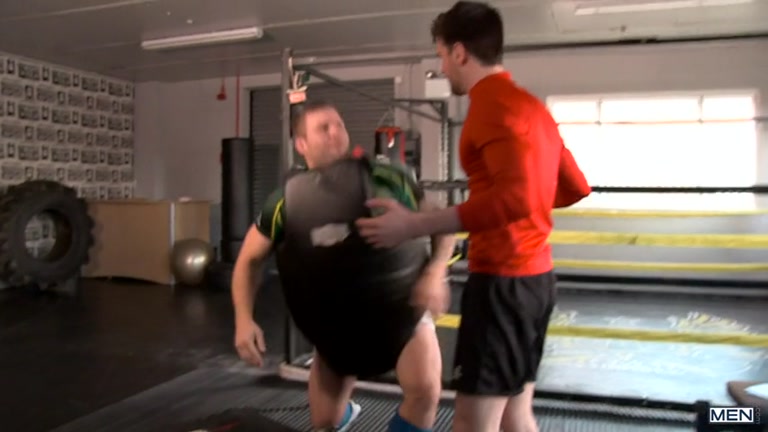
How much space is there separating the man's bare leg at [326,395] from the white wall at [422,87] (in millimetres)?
4805

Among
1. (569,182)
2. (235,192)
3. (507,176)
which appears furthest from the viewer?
(235,192)

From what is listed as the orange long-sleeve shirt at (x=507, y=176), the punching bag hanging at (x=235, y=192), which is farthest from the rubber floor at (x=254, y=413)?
the punching bag hanging at (x=235, y=192)

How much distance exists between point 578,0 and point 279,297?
338 centimetres

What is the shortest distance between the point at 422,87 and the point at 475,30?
18.2 ft

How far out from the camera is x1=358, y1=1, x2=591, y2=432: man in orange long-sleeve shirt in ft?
4.34

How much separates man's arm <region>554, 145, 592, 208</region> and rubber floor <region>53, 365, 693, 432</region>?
127 cm

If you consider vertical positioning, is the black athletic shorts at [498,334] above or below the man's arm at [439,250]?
below

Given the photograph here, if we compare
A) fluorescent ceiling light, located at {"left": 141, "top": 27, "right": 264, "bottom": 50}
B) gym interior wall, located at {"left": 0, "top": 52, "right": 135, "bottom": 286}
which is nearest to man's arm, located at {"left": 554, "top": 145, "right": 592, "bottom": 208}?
fluorescent ceiling light, located at {"left": 141, "top": 27, "right": 264, "bottom": 50}

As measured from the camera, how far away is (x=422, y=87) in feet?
22.6

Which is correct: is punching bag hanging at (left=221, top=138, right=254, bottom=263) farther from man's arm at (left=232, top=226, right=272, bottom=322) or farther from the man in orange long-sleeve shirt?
the man in orange long-sleeve shirt

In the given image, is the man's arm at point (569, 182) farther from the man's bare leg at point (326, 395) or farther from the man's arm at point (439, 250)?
the man's bare leg at point (326, 395)

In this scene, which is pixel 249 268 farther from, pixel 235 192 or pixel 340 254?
pixel 235 192

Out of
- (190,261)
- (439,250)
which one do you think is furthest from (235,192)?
(439,250)

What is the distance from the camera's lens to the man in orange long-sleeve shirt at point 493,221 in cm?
132
